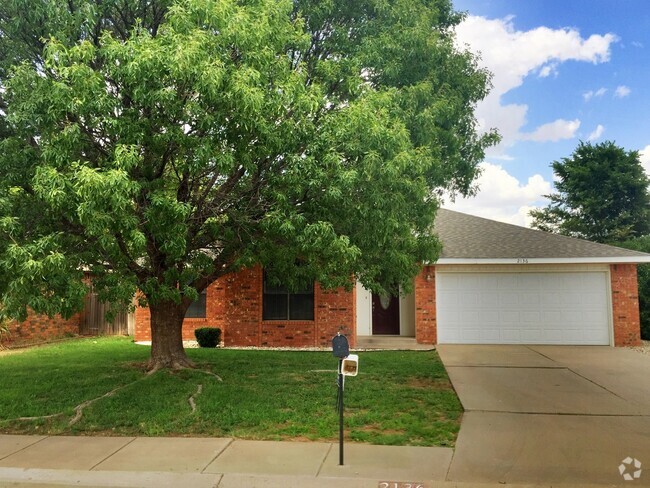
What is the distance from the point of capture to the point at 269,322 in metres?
15.4

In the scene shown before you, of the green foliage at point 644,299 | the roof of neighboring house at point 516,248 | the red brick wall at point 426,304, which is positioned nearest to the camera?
the roof of neighboring house at point 516,248

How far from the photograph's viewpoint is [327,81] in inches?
351

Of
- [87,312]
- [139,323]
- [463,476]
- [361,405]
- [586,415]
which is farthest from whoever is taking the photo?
[87,312]

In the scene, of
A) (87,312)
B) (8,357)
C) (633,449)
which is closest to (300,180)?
(633,449)

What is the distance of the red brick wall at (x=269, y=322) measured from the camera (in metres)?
15.1

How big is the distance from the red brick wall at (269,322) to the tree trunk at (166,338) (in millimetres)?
4901

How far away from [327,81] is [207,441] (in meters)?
5.84

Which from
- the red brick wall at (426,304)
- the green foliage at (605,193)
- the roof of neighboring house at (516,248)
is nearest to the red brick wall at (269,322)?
the red brick wall at (426,304)

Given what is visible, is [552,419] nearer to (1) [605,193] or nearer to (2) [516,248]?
(2) [516,248]

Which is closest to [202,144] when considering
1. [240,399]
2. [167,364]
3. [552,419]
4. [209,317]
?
[240,399]

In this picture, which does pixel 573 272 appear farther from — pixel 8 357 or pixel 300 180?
pixel 8 357

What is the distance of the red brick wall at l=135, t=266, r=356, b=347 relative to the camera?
1505 centimetres

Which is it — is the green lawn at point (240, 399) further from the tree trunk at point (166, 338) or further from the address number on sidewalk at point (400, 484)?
the address number on sidewalk at point (400, 484)

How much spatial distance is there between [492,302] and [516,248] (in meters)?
1.69
